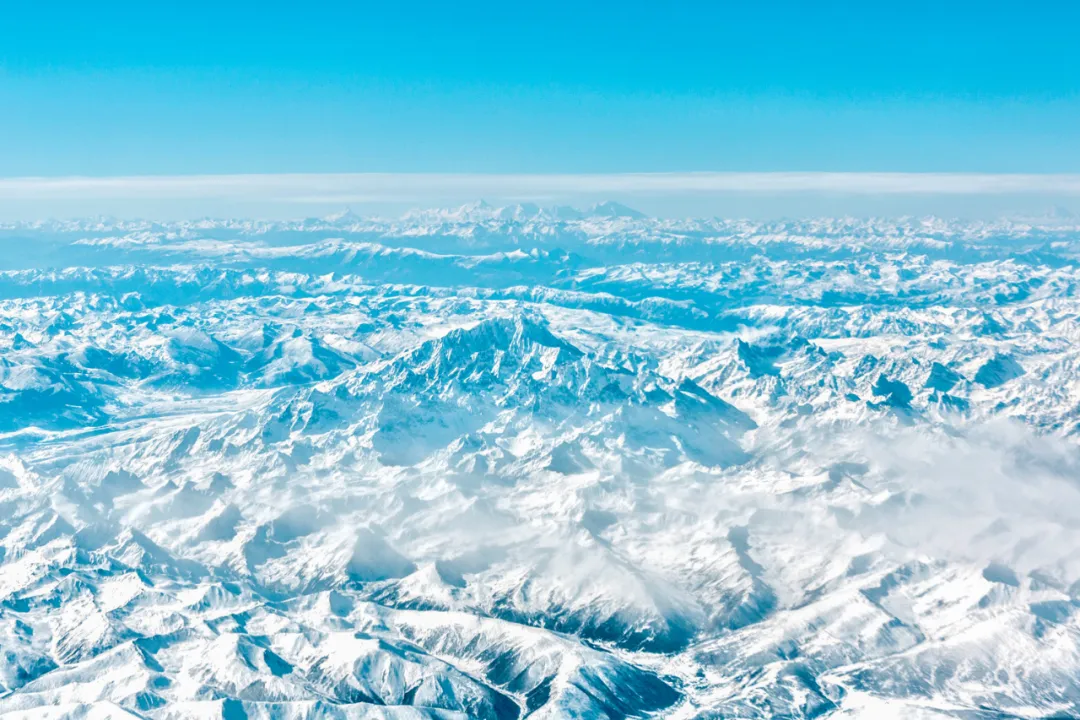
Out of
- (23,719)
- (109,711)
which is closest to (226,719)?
(109,711)

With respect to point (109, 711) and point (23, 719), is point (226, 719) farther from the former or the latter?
point (23, 719)
